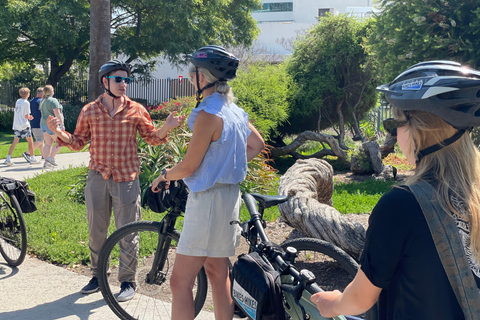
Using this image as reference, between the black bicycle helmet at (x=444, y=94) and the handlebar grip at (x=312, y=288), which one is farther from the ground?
the black bicycle helmet at (x=444, y=94)

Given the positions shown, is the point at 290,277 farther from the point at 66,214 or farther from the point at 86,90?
the point at 86,90

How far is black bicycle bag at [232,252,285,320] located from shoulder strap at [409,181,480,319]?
117 cm

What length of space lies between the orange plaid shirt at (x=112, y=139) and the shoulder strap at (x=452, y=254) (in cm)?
315

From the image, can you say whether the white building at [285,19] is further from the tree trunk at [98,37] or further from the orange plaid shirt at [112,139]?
the orange plaid shirt at [112,139]

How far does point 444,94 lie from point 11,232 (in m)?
4.89

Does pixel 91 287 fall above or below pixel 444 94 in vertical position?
below

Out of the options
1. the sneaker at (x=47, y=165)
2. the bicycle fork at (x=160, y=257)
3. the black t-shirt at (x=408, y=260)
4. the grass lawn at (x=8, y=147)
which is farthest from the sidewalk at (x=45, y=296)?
the grass lawn at (x=8, y=147)

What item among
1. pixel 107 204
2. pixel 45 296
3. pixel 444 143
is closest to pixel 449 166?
pixel 444 143

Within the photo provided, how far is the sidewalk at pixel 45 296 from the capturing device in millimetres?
4125

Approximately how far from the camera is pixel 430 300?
1620mm

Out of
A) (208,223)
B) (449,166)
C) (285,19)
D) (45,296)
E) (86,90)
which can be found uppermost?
(285,19)

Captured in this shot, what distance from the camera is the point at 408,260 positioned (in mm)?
1628

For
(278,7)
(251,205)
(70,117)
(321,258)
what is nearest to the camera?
(251,205)

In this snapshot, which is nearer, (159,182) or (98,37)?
(159,182)
